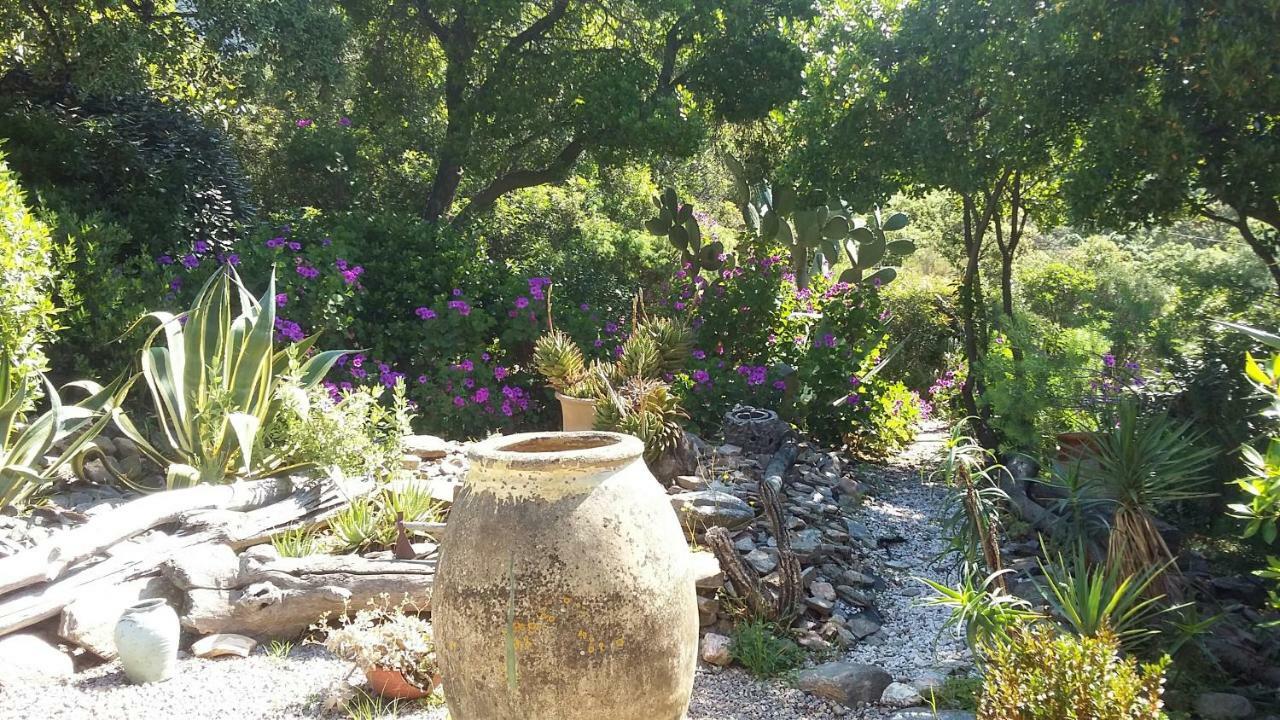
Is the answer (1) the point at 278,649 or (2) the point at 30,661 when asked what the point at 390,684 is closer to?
(1) the point at 278,649

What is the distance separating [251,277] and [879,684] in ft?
18.1

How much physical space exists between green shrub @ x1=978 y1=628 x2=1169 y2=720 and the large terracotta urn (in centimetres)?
97

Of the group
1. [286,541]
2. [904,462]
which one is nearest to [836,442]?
[904,462]

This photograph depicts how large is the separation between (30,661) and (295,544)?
1.16 meters

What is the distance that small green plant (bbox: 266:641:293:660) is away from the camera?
3.94 m

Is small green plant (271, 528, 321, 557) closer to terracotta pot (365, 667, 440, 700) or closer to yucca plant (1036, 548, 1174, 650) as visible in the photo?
terracotta pot (365, 667, 440, 700)

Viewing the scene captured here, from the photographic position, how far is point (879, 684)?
3648mm

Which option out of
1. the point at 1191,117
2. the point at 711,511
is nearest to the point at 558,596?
the point at 711,511

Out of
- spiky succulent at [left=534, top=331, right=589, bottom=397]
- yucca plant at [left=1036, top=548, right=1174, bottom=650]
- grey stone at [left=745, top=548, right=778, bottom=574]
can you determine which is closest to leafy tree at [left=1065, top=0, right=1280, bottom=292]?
yucca plant at [left=1036, top=548, right=1174, bottom=650]

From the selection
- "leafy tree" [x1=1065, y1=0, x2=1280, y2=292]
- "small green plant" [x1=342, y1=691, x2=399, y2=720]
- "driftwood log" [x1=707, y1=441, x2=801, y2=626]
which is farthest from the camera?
"leafy tree" [x1=1065, y1=0, x2=1280, y2=292]

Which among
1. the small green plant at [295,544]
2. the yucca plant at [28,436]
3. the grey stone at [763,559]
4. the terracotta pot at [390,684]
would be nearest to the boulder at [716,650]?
the grey stone at [763,559]

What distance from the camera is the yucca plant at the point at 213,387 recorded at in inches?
196

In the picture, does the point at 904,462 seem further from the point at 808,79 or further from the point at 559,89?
the point at 559,89

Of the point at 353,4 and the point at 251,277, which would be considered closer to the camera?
the point at 251,277
